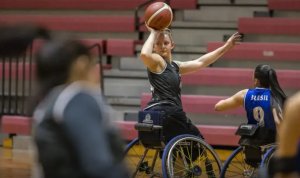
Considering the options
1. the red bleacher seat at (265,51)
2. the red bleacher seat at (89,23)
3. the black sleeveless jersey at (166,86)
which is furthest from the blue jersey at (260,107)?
the red bleacher seat at (89,23)

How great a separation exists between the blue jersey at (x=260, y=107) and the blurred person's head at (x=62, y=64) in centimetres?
281

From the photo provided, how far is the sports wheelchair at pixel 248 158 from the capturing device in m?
4.68

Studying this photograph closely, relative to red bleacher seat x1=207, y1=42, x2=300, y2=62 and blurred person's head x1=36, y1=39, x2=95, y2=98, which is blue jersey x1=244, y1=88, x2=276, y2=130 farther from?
red bleacher seat x1=207, y1=42, x2=300, y2=62

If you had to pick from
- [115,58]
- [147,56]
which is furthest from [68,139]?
[115,58]

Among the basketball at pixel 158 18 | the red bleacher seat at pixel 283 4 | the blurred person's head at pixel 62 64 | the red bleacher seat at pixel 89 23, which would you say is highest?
the red bleacher seat at pixel 283 4

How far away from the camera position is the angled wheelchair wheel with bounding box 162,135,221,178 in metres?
4.70

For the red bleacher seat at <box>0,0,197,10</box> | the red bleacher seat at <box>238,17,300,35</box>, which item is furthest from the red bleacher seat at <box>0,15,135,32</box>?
the red bleacher seat at <box>238,17,300,35</box>

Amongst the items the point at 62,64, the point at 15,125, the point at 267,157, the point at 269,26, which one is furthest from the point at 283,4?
the point at 62,64

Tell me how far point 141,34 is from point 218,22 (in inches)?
37.7

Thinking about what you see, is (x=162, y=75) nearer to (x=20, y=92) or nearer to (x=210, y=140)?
(x=210, y=140)

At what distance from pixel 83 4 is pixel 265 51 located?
275cm

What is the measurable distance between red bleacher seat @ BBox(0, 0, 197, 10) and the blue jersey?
4.17 m

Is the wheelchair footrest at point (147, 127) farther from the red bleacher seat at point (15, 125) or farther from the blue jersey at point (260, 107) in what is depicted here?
the red bleacher seat at point (15, 125)

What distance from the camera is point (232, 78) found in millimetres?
7535
